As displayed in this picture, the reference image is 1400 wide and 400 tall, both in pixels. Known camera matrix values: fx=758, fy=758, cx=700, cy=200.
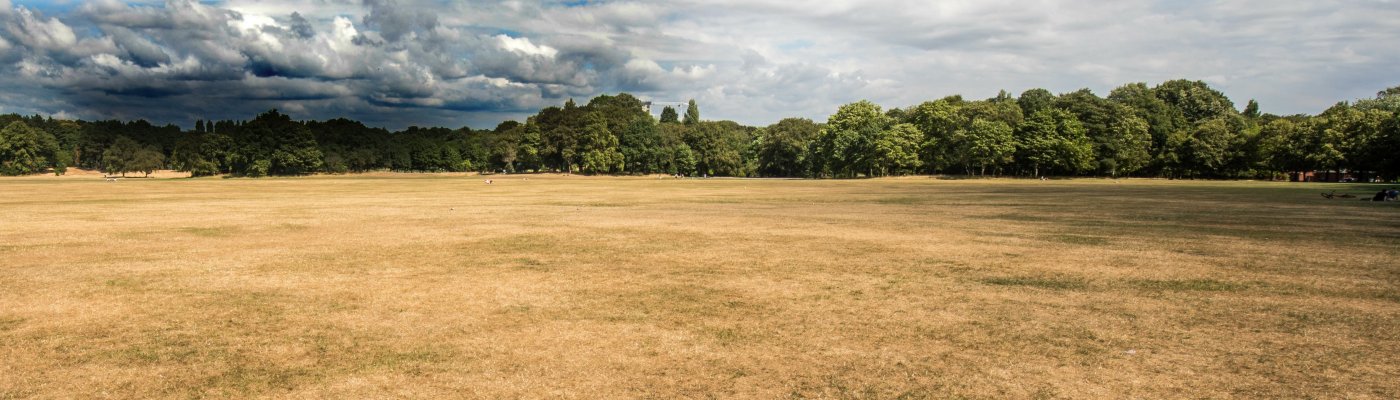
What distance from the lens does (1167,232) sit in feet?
70.8

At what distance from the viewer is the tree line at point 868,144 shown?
97.0 m

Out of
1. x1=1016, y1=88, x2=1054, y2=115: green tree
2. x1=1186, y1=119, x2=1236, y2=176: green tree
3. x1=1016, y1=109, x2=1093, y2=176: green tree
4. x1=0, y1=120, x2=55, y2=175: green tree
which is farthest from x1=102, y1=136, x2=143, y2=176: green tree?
x1=1186, y1=119, x2=1236, y2=176: green tree

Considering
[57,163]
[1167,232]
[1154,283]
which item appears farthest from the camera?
[57,163]

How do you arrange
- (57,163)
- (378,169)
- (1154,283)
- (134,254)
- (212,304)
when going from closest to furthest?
(212,304)
(1154,283)
(134,254)
(57,163)
(378,169)

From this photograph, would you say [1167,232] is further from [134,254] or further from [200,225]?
[200,225]

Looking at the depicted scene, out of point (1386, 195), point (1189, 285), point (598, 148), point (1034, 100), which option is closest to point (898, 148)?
point (1034, 100)

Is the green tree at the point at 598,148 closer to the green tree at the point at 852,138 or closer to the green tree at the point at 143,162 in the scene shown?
the green tree at the point at 852,138

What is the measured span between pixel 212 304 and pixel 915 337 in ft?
31.1

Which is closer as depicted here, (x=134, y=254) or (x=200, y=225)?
(x=134, y=254)

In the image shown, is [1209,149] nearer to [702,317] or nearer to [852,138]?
[852,138]

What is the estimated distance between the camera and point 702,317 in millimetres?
9633

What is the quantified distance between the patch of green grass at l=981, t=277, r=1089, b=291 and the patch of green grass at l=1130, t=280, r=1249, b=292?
0.91 meters

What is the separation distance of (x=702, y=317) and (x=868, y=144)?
359 feet

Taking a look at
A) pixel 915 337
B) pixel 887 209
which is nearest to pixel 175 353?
pixel 915 337
